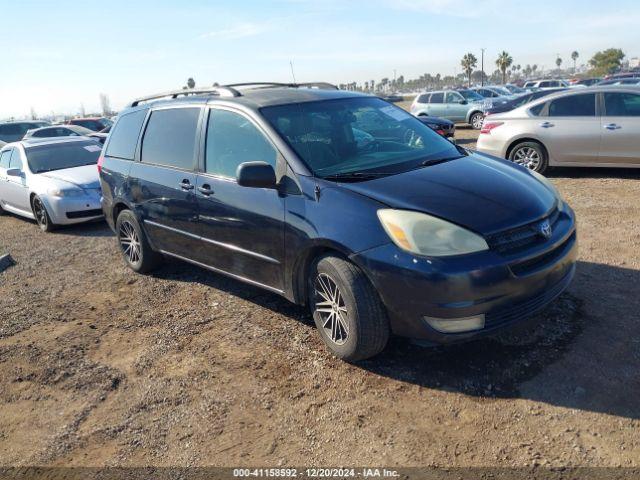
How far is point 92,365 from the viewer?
3.92m

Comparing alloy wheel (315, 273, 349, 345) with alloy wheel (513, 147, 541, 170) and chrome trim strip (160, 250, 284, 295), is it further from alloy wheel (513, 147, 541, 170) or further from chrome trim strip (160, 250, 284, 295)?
alloy wheel (513, 147, 541, 170)

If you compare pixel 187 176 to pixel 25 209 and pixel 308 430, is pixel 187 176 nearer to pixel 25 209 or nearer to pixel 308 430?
pixel 308 430

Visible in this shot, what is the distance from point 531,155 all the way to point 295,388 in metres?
7.24

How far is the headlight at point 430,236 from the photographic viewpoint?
3039 mm

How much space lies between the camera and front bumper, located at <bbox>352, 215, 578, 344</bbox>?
298cm

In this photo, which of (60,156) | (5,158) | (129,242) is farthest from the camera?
(5,158)

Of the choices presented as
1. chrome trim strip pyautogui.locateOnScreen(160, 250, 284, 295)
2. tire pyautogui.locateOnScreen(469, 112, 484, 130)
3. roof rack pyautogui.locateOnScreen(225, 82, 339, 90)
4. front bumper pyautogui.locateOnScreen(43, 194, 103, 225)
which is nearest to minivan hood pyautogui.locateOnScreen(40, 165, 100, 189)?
front bumper pyautogui.locateOnScreen(43, 194, 103, 225)

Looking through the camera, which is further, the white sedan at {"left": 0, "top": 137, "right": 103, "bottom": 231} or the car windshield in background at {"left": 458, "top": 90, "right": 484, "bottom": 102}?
the car windshield in background at {"left": 458, "top": 90, "right": 484, "bottom": 102}

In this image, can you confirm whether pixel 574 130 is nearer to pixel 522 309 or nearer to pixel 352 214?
pixel 522 309

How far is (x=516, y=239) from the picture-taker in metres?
3.17

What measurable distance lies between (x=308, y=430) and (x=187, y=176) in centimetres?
252

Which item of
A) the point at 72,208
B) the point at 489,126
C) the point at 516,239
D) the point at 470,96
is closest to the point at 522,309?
the point at 516,239

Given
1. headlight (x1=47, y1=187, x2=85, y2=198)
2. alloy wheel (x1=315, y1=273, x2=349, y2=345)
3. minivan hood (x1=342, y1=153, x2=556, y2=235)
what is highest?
minivan hood (x1=342, y1=153, x2=556, y2=235)

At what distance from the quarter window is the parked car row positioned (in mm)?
13
